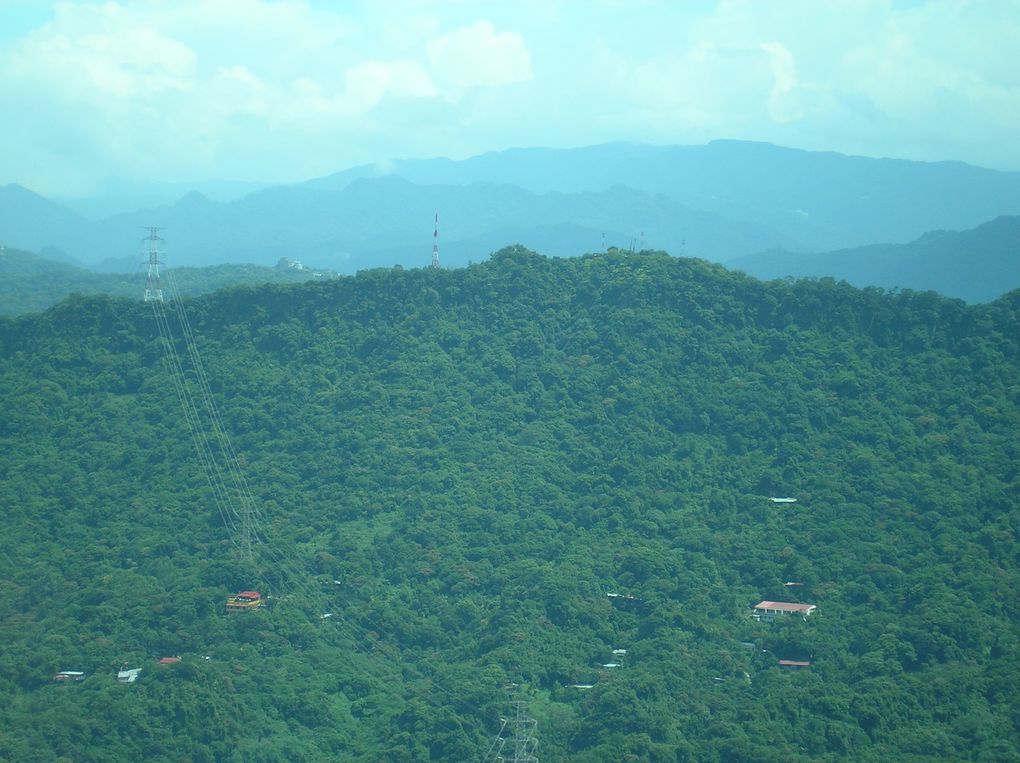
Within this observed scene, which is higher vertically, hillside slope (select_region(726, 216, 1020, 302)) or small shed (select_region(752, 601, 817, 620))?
hillside slope (select_region(726, 216, 1020, 302))

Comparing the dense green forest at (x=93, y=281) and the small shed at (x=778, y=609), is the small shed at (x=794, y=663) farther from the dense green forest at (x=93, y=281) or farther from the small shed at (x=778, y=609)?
the dense green forest at (x=93, y=281)

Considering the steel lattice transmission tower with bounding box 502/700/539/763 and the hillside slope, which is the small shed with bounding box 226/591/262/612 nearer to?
the steel lattice transmission tower with bounding box 502/700/539/763

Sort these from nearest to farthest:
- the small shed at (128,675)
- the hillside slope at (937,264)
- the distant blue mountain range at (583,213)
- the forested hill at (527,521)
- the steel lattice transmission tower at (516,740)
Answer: the steel lattice transmission tower at (516,740) → the forested hill at (527,521) → the small shed at (128,675) → the hillside slope at (937,264) → the distant blue mountain range at (583,213)

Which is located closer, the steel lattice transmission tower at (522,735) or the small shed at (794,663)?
the steel lattice transmission tower at (522,735)

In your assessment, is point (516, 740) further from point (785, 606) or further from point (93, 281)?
Result: point (93, 281)

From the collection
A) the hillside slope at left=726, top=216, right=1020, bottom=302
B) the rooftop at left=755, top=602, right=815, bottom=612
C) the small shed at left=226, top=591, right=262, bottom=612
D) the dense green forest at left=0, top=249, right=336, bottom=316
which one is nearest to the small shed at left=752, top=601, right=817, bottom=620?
the rooftop at left=755, top=602, right=815, bottom=612

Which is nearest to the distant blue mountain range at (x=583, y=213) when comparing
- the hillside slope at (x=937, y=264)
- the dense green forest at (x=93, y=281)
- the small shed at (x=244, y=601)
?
the hillside slope at (x=937, y=264)
